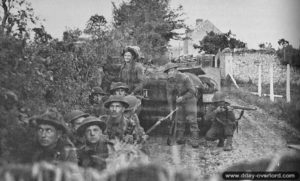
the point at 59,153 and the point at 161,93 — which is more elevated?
the point at 161,93

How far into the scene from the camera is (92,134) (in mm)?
4176

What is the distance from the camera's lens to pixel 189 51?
505 cm

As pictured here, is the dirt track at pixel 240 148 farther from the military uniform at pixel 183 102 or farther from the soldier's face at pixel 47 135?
the soldier's face at pixel 47 135

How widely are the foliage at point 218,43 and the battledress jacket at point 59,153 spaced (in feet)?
6.74

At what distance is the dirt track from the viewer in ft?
14.0

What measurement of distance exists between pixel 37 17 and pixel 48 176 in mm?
1735

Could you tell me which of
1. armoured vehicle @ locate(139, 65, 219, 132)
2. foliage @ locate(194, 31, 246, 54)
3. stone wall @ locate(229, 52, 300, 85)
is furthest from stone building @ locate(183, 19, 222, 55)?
stone wall @ locate(229, 52, 300, 85)

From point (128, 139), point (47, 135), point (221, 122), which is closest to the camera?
point (47, 135)

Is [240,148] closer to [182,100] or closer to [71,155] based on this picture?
[182,100]

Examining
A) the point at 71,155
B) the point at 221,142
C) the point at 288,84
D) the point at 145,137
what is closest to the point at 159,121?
the point at 145,137

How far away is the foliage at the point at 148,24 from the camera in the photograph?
4.82 m

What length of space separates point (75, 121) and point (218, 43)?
2063 millimetres

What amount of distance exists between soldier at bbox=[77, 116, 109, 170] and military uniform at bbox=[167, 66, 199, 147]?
2.86 ft

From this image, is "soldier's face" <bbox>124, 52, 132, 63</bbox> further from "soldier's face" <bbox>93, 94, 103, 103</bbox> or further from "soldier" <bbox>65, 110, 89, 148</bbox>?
"soldier" <bbox>65, 110, 89, 148</bbox>
